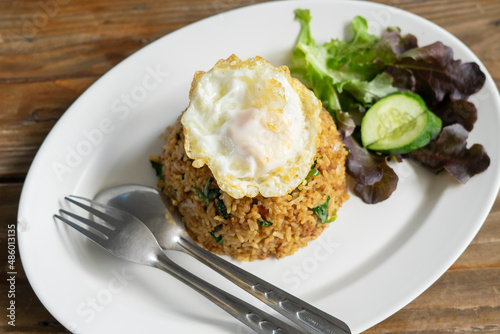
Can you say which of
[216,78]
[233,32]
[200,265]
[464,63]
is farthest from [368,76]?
[200,265]

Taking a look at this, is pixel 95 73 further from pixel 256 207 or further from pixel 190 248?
pixel 256 207

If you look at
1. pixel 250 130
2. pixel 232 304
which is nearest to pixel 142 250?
pixel 232 304

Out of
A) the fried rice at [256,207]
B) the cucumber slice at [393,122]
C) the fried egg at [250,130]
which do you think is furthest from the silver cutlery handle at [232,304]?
the cucumber slice at [393,122]

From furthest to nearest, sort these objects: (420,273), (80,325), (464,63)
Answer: (464,63) < (420,273) < (80,325)

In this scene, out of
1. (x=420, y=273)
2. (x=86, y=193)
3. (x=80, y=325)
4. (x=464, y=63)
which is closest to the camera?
(x=80, y=325)

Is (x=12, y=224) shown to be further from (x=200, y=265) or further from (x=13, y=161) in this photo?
(x=200, y=265)

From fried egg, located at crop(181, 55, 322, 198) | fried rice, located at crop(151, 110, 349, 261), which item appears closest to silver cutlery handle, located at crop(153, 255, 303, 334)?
fried rice, located at crop(151, 110, 349, 261)
